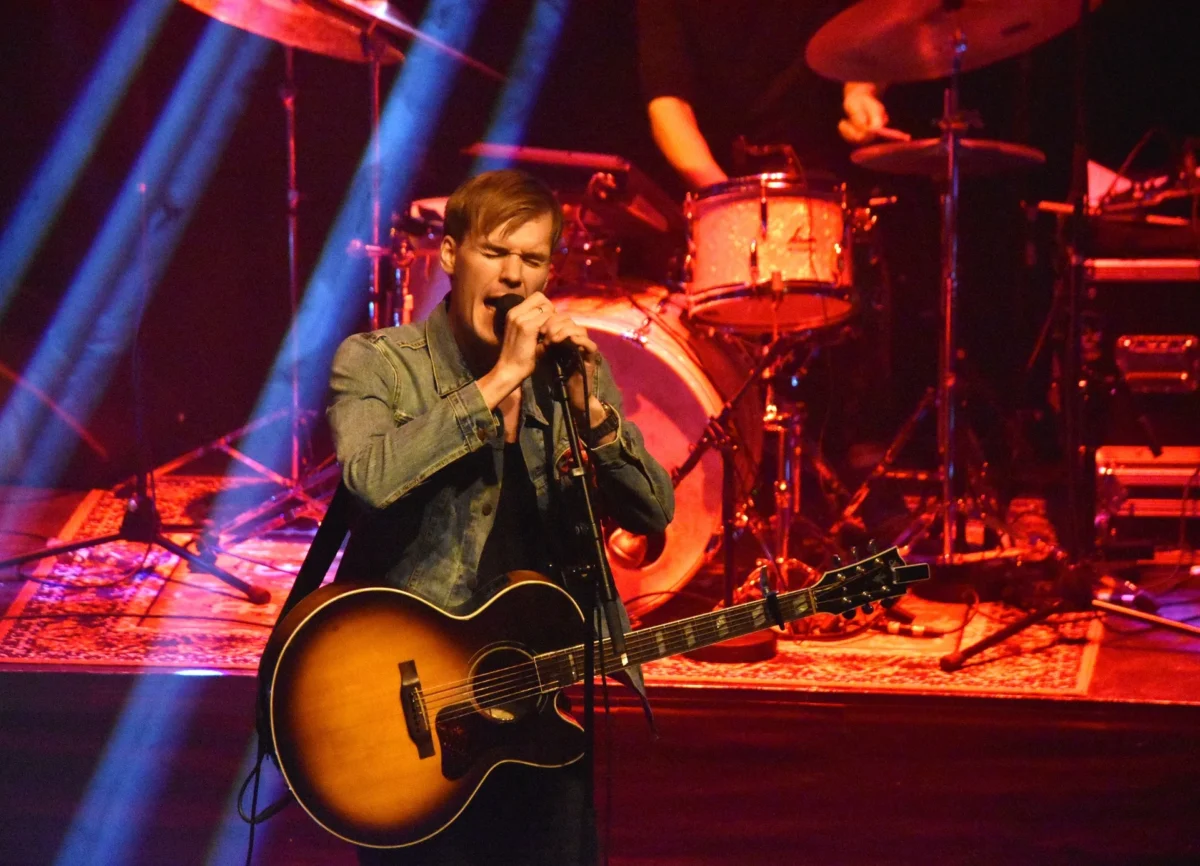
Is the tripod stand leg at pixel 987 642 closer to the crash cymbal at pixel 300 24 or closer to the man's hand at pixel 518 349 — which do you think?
the man's hand at pixel 518 349

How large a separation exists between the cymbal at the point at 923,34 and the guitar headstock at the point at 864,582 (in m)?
2.42

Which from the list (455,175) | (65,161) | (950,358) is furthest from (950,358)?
(65,161)

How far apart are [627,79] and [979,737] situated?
161 inches

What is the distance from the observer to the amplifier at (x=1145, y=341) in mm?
4973

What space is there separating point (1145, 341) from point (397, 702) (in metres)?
3.97

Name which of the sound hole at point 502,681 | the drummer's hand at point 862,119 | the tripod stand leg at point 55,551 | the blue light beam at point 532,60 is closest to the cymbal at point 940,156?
the drummer's hand at point 862,119

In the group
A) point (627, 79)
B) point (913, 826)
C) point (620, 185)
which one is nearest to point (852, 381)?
Result: point (620, 185)

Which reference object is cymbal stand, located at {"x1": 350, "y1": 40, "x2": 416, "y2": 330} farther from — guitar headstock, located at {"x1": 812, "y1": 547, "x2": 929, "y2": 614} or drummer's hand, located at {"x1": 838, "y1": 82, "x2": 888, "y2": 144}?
guitar headstock, located at {"x1": 812, "y1": 547, "x2": 929, "y2": 614}

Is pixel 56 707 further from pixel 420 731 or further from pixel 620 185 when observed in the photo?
pixel 620 185

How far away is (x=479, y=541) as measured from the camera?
2197mm

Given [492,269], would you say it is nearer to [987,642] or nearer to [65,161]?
[987,642]

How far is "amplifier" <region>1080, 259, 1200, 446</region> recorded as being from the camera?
4.97 m

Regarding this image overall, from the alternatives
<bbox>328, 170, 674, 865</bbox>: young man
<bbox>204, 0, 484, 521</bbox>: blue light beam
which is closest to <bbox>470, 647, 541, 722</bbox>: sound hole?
<bbox>328, 170, 674, 865</bbox>: young man

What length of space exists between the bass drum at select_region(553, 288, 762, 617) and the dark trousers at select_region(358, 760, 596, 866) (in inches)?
82.7
